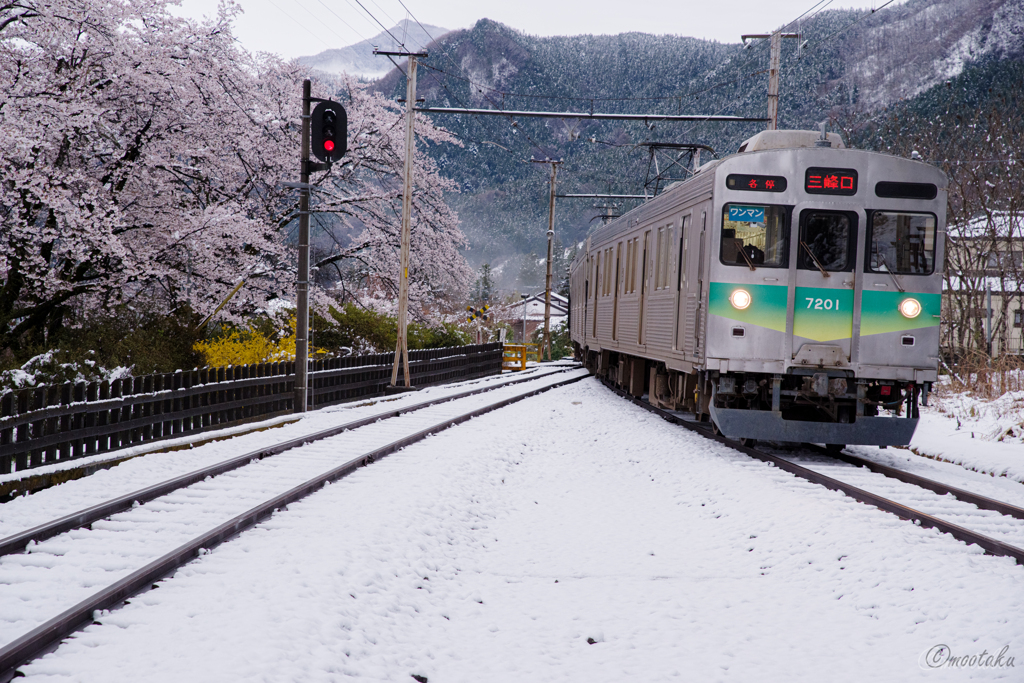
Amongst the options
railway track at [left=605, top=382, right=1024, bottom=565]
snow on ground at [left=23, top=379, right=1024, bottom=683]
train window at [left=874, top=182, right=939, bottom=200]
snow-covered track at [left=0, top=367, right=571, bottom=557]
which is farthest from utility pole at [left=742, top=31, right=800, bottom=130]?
snow on ground at [left=23, top=379, right=1024, bottom=683]

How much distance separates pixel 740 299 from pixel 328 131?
23.9 ft

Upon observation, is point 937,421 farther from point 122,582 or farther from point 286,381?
point 122,582

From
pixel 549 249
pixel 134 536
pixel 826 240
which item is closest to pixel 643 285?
pixel 826 240

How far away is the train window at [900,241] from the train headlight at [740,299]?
140 centimetres

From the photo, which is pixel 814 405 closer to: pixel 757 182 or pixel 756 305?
pixel 756 305

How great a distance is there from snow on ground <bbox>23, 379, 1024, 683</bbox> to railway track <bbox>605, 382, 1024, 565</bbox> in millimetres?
178

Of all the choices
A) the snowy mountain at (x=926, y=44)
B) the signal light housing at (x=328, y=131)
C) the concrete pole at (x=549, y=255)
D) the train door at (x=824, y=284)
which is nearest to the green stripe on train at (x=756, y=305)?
the train door at (x=824, y=284)

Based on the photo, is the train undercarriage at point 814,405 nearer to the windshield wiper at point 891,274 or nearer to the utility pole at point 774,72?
the windshield wiper at point 891,274

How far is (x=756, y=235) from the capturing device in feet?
30.1

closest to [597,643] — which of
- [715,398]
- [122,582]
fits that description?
[122,582]

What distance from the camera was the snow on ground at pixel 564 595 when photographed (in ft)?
11.8

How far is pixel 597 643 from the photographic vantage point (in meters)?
4.05

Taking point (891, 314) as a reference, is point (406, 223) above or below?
above

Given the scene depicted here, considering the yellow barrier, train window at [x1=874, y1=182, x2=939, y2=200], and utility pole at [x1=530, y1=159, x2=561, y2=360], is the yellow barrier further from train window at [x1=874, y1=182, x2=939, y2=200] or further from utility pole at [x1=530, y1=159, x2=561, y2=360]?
train window at [x1=874, y1=182, x2=939, y2=200]
